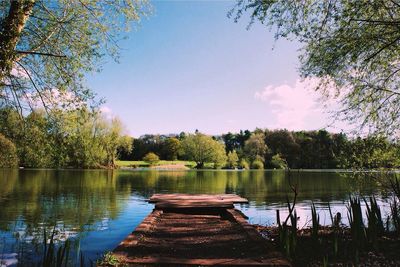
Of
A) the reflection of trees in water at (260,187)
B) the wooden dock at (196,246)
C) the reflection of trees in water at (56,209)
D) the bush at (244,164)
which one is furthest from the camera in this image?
the bush at (244,164)

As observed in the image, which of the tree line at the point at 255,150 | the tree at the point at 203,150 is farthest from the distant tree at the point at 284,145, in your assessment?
the tree at the point at 203,150

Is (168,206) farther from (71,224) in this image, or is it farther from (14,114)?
(14,114)

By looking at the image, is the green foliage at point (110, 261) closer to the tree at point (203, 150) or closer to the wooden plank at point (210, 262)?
the wooden plank at point (210, 262)

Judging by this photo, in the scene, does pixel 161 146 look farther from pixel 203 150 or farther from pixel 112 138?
pixel 112 138

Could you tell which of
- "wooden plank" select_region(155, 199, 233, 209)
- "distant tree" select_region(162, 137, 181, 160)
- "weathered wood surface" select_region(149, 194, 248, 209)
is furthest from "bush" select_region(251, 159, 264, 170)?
"wooden plank" select_region(155, 199, 233, 209)

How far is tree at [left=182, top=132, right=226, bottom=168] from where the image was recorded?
339 feet

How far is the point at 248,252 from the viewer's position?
23.9ft

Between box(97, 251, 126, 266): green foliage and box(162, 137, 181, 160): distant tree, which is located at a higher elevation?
box(162, 137, 181, 160): distant tree

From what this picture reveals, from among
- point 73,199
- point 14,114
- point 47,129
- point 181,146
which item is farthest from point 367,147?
point 181,146

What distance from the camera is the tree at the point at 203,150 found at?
10325 cm

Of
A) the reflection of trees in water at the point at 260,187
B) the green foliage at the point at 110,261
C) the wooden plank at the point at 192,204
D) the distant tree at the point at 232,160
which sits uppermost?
the distant tree at the point at 232,160

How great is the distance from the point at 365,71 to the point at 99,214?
42.9ft

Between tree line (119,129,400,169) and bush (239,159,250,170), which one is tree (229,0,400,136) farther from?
bush (239,159,250,170)

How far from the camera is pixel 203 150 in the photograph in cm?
10412
